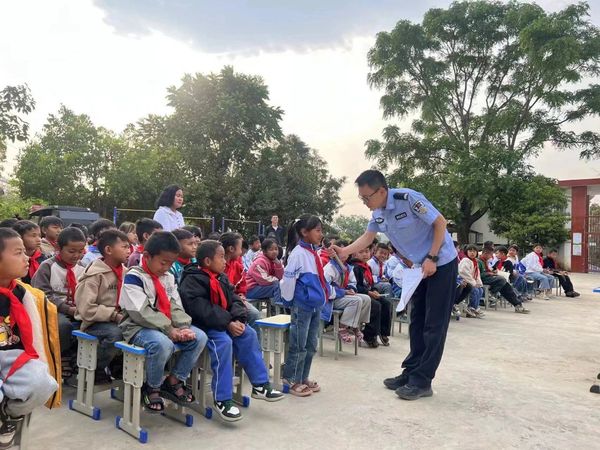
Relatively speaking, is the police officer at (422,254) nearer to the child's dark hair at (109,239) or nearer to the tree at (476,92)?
the child's dark hair at (109,239)

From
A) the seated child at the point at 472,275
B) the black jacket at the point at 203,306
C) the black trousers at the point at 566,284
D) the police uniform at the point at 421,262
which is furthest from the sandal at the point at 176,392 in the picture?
the black trousers at the point at 566,284

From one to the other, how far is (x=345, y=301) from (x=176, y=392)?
7.54 ft

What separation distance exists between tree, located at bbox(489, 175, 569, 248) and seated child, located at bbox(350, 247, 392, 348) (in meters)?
15.6

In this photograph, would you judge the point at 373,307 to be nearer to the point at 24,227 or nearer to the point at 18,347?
the point at 24,227

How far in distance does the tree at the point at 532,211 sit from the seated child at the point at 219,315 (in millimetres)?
18285

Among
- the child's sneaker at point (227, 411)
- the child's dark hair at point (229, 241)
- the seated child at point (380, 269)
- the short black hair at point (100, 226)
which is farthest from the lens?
the seated child at point (380, 269)

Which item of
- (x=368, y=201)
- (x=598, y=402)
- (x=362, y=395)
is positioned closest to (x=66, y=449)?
(x=362, y=395)

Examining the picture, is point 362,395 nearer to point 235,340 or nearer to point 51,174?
point 235,340

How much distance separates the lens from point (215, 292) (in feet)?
10.5

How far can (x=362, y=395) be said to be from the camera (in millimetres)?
3680

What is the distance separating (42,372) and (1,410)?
22 centimetres

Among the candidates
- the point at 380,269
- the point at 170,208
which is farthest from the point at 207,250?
the point at 380,269

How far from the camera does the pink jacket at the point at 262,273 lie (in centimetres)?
555

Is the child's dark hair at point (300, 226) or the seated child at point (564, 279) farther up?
the child's dark hair at point (300, 226)
